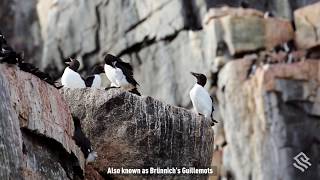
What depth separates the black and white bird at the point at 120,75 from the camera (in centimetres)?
1431

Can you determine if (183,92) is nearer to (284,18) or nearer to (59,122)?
(284,18)

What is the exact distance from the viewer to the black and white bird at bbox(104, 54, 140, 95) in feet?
47.0

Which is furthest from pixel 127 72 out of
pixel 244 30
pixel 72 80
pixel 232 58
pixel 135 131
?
pixel 244 30

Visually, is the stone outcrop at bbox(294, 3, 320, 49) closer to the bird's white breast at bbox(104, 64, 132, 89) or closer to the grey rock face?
the bird's white breast at bbox(104, 64, 132, 89)

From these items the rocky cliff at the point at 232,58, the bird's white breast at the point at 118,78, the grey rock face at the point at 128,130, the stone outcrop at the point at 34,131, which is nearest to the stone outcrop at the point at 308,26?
the rocky cliff at the point at 232,58

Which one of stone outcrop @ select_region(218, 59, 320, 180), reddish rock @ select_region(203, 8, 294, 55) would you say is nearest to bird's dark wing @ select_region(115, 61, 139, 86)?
stone outcrop @ select_region(218, 59, 320, 180)

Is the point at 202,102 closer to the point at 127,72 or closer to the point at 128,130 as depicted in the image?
the point at 127,72

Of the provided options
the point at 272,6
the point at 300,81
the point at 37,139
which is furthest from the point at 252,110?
the point at 37,139

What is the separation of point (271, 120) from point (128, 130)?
10888mm

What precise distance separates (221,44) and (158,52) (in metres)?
2.87

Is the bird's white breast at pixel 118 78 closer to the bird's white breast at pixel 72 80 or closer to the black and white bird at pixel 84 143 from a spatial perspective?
the bird's white breast at pixel 72 80

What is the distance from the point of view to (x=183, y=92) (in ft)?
86.4

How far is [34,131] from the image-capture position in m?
10.4

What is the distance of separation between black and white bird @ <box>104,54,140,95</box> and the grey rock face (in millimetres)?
1360
